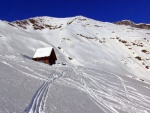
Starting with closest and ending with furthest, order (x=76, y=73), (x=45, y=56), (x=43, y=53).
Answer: (x=76, y=73) → (x=45, y=56) → (x=43, y=53)

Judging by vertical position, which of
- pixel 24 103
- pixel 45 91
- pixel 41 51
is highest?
pixel 41 51

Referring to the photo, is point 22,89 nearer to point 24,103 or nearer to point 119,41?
point 24,103

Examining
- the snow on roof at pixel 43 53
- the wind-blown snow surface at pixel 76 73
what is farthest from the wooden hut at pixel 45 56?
the wind-blown snow surface at pixel 76 73

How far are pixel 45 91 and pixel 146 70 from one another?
2359 inches

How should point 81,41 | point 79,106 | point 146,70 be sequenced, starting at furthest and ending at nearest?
→ point 81,41 < point 146,70 < point 79,106

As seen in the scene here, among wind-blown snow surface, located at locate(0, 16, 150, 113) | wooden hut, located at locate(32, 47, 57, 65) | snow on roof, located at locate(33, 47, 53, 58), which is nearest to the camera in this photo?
wind-blown snow surface, located at locate(0, 16, 150, 113)

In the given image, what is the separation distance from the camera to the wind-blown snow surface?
15.4 metres

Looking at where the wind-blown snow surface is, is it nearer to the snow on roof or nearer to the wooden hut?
the snow on roof

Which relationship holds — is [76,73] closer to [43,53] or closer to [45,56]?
[45,56]

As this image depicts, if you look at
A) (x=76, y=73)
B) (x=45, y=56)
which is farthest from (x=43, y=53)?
(x=76, y=73)

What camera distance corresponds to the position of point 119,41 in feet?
324

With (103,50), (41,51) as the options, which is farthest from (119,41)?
(41,51)

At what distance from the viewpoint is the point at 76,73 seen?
33.8 m

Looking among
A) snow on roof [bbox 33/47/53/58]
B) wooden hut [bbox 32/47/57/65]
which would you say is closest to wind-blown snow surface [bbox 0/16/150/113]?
snow on roof [bbox 33/47/53/58]
